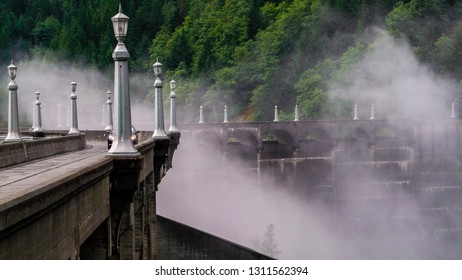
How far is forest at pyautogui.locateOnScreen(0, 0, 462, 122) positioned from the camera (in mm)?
139375

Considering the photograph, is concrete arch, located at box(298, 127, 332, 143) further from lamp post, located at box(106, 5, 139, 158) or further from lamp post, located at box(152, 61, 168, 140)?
lamp post, located at box(106, 5, 139, 158)

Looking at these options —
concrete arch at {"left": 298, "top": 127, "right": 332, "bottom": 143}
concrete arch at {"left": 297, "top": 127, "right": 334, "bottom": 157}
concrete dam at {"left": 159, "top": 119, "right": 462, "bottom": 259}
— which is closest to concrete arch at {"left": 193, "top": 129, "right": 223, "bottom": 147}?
concrete dam at {"left": 159, "top": 119, "right": 462, "bottom": 259}

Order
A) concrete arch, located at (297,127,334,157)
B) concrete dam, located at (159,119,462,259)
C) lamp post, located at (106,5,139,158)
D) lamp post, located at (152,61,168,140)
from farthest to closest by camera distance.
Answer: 1. concrete arch, located at (297,127,334,157)
2. concrete dam, located at (159,119,462,259)
3. lamp post, located at (152,61,168,140)
4. lamp post, located at (106,5,139,158)

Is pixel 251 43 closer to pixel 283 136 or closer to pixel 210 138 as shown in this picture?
pixel 283 136

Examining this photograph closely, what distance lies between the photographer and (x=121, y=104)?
798 inches

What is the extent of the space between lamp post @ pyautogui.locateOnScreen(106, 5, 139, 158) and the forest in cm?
11386

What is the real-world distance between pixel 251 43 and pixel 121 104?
139m

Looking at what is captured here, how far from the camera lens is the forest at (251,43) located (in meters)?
139

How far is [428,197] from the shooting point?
11131 centimetres

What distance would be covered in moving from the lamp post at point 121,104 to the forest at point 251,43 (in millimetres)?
113856

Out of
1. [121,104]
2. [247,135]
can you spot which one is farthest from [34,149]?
[247,135]

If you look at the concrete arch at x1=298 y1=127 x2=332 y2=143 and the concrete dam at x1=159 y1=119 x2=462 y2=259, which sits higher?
the concrete arch at x1=298 y1=127 x2=332 y2=143
